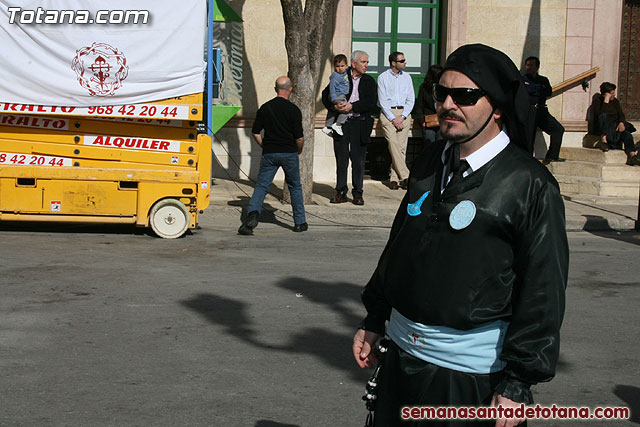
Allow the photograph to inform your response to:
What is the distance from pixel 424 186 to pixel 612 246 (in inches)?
357

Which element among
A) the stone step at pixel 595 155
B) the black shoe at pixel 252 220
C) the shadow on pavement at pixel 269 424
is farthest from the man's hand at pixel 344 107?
the shadow on pavement at pixel 269 424

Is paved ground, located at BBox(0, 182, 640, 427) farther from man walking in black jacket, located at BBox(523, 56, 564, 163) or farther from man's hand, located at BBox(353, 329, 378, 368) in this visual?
man walking in black jacket, located at BBox(523, 56, 564, 163)

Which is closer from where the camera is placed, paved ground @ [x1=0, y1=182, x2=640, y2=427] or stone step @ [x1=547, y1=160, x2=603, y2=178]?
paved ground @ [x1=0, y1=182, x2=640, y2=427]

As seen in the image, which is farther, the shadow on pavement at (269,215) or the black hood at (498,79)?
the shadow on pavement at (269,215)

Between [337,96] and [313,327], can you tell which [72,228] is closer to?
[337,96]

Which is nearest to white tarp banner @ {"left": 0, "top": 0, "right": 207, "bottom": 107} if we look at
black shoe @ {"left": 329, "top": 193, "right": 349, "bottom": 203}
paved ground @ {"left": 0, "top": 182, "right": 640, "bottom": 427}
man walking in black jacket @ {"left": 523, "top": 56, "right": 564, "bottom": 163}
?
paved ground @ {"left": 0, "top": 182, "right": 640, "bottom": 427}

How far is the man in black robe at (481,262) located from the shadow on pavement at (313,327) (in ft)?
9.95

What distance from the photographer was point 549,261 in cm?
302

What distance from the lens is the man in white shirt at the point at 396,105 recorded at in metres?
15.6

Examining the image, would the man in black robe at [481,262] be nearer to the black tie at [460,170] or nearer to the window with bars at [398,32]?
the black tie at [460,170]

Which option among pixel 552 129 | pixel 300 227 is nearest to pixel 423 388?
pixel 300 227

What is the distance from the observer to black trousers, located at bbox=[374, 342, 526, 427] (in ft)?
10.1

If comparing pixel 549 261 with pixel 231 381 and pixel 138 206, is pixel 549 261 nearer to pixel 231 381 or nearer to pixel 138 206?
pixel 231 381

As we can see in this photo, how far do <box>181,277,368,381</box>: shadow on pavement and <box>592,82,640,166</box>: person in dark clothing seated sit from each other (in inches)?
366
